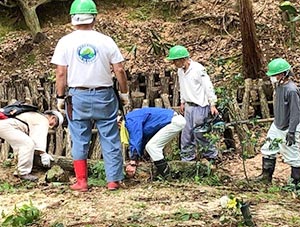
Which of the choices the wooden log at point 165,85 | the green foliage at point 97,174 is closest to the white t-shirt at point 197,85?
the green foliage at point 97,174

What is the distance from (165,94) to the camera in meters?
8.53

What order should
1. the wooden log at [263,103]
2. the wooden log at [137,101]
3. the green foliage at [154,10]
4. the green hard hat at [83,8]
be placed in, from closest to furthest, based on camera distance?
the green hard hat at [83,8] → the wooden log at [137,101] → the wooden log at [263,103] → the green foliage at [154,10]

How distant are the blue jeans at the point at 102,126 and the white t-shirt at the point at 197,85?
64.2 inches

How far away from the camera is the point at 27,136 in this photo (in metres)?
6.16

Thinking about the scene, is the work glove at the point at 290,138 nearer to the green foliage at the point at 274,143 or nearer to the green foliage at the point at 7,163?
the green foliage at the point at 274,143

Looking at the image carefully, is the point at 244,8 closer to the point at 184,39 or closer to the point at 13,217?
the point at 184,39

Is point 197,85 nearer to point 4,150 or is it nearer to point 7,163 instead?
point 7,163

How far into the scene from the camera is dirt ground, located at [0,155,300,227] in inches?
172

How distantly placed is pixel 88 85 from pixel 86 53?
0.28 m

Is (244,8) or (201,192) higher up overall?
(244,8)

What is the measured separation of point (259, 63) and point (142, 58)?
3014 mm

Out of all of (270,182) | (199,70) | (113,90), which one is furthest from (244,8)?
(113,90)

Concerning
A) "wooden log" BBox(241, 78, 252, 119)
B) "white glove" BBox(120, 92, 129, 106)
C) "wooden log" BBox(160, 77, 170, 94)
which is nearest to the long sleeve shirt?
"white glove" BBox(120, 92, 129, 106)

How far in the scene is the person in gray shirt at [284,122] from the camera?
5859mm
